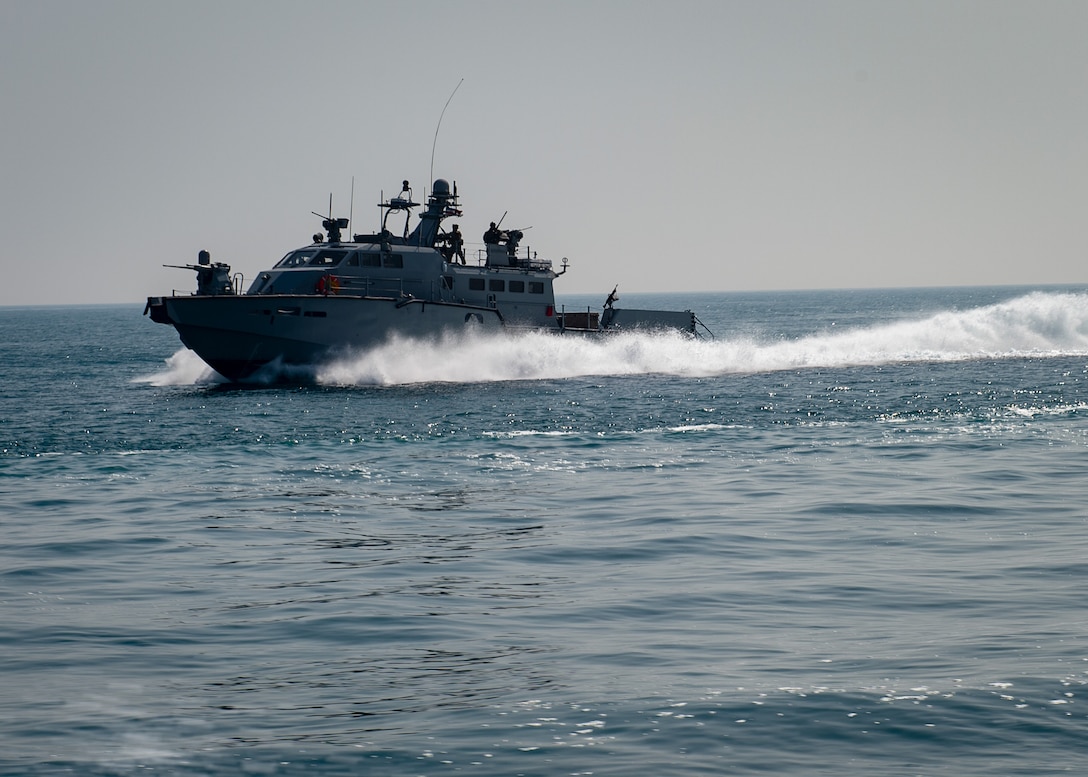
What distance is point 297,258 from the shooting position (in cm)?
4506

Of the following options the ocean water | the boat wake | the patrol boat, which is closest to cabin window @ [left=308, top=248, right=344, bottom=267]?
the patrol boat

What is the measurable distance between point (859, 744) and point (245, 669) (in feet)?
17.3

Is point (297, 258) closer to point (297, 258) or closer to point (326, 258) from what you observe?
point (297, 258)

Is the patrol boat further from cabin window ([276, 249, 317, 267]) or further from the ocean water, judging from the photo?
the ocean water

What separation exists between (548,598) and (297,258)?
34.5 meters

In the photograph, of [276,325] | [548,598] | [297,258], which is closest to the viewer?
[548,598]

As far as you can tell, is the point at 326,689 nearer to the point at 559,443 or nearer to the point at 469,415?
the point at 559,443

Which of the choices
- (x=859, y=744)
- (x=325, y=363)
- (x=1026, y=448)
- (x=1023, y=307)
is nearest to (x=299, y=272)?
(x=325, y=363)

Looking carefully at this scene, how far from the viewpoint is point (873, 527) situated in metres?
16.5

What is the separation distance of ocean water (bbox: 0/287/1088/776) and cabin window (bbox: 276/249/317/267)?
14520 mm

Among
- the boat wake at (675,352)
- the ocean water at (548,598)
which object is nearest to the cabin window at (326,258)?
the boat wake at (675,352)

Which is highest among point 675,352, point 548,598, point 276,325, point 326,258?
point 326,258

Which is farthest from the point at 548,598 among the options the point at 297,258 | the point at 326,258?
the point at 297,258

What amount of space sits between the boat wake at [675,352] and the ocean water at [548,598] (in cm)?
1387
